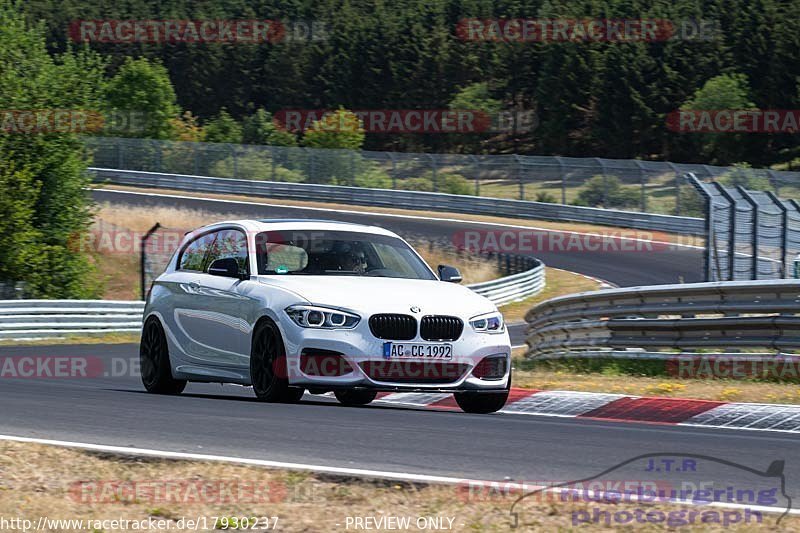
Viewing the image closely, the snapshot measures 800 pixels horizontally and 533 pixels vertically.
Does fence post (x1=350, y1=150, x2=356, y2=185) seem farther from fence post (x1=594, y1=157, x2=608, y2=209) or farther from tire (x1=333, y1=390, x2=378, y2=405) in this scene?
tire (x1=333, y1=390, x2=378, y2=405)

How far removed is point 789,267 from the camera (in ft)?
52.1

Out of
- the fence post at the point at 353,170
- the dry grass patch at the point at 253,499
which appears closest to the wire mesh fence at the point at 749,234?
the dry grass patch at the point at 253,499

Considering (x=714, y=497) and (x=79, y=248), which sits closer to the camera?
(x=714, y=497)

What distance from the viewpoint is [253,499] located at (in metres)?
6.07

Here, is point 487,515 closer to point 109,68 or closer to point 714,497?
point 714,497

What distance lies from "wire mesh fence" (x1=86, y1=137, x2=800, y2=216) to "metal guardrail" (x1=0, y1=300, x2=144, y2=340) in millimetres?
17200

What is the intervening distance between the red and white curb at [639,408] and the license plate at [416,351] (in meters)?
1.22

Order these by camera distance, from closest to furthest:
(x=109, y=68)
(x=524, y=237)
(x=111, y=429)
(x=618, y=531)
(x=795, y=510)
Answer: (x=618, y=531) < (x=795, y=510) < (x=111, y=429) < (x=524, y=237) < (x=109, y=68)

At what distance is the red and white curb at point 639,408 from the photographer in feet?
32.1

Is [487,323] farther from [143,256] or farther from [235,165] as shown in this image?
[235,165]

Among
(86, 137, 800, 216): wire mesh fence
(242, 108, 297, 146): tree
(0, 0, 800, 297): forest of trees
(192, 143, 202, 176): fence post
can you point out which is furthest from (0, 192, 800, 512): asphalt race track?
(242, 108, 297, 146): tree

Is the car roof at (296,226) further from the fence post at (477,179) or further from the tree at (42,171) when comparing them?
the fence post at (477,179)

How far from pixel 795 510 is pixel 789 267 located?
1058cm

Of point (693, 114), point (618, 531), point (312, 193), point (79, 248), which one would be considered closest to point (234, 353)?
point (618, 531)
